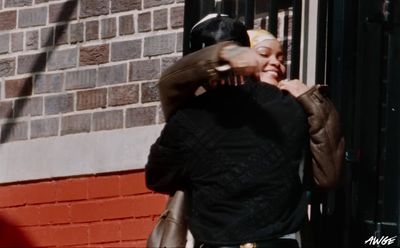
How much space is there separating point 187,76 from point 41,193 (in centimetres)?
268

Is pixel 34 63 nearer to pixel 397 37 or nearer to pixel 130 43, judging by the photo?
pixel 130 43

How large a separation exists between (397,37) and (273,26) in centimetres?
63

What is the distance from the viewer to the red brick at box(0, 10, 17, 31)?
8.24 m

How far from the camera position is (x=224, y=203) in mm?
5398

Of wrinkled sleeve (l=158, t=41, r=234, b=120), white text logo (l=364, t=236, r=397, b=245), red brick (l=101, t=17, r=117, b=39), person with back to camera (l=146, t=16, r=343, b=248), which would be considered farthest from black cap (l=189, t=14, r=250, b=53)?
red brick (l=101, t=17, r=117, b=39)

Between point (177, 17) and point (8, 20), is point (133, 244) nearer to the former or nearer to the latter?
point (177, 17)

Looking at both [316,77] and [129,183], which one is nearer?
[316,77]

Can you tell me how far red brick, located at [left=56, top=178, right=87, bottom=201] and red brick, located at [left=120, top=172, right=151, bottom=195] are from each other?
28 centimetres

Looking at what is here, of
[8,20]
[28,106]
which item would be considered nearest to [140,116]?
[28,106]

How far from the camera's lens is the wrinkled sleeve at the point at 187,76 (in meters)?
5.39

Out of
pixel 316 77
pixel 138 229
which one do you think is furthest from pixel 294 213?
pixel 138 229

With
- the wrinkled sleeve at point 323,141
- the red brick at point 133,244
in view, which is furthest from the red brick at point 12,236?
the wrinkled sleeve at point 323,141

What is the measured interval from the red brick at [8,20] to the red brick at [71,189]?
99 cm

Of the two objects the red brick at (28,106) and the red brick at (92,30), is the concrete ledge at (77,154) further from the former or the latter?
the red brick at (92,30)
